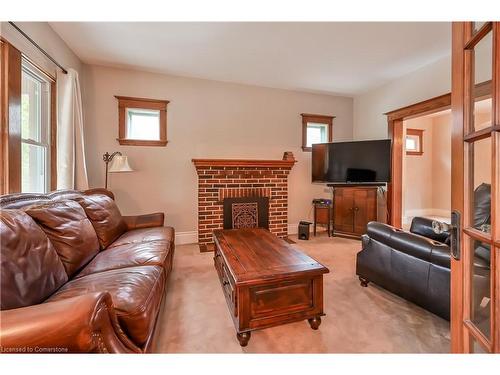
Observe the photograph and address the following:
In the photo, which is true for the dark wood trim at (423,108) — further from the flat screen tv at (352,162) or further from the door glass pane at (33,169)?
the door glass pane at (33,169)

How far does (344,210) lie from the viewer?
12.5 ft

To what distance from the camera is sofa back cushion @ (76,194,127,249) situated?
6.62 ft

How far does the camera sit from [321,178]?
3.94 m

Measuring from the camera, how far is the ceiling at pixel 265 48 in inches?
88.9

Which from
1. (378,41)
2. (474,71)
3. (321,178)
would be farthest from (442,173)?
(474,71)

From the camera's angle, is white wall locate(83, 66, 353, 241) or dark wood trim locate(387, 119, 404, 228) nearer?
white wall locate(83, 66, 353, 241)

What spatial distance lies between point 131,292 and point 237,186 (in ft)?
8.31

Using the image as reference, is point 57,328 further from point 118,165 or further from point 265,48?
→ point 265,48

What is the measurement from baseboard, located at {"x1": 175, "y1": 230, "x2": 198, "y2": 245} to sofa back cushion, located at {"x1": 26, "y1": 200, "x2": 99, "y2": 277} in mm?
1731

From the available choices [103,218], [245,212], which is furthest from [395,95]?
[103,218]

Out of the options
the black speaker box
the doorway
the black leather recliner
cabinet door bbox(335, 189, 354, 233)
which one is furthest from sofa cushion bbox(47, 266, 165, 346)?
the doorway

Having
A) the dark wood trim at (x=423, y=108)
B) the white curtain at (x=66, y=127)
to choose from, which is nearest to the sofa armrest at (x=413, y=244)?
the dark wood trim at (x=423, y=108)

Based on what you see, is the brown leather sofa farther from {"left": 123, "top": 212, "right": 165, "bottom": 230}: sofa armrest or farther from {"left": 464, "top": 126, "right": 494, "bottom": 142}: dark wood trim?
{"left": 464, "top": 126, "right": 494, "bottom": 142}: dark wood trim
